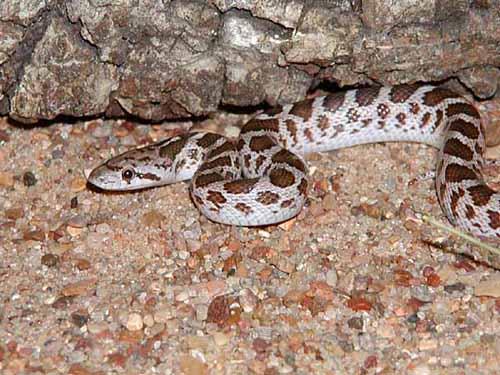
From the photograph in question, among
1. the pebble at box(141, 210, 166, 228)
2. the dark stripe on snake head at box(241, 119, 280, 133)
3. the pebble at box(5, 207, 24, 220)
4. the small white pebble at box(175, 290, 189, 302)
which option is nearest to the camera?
the small white pebble at box(175, 290, 189, 302)

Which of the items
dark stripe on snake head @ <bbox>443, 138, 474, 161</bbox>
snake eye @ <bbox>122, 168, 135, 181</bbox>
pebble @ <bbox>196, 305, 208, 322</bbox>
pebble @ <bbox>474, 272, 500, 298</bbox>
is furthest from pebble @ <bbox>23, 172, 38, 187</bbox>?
pebble @ <bbox>474, 272, 500, 298</bbox>

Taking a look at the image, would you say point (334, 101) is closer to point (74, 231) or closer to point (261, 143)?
point (261, 143)

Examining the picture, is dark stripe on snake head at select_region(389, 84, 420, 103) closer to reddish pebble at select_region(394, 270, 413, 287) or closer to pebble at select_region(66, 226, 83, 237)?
reddish pebble at select_region(394, 270, 413, 287)

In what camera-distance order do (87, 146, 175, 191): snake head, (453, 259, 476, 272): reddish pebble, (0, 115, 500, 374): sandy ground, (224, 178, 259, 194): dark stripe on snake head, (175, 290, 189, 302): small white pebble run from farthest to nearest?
1. (87, 146, 175, 191): snake head
2. (224, 178, 259, 194): dark stripe on snake head
3. (453, 259, 476, 272): reddish pebble
4. (175, 290, 189, 302): small white pebble
5. (0, 115, 500, 374): sandy ground

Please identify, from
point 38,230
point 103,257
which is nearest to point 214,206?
point 103,257

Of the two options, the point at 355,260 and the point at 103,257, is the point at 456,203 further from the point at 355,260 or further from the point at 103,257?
the point at 103,257

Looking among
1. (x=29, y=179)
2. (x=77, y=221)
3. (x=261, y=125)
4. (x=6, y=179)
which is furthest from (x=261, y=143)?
(x=6, y=179)

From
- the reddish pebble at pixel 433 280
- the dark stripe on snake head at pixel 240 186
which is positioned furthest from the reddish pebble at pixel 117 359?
the reddish pebble at pixel 433 280
